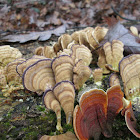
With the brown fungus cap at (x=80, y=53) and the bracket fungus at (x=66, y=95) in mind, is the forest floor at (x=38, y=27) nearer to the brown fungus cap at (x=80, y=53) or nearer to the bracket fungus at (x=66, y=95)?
the bracket fungus at (x=66, y=95)

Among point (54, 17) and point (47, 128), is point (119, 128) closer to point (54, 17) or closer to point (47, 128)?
point (47, 128)

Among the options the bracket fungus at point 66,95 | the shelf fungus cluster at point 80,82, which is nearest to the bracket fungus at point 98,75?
the shelf fungus cluster at point 80,82

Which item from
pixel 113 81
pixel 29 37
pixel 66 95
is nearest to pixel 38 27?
pixel 29 37

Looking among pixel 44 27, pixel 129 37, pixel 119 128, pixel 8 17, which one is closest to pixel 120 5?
pixel 44 27

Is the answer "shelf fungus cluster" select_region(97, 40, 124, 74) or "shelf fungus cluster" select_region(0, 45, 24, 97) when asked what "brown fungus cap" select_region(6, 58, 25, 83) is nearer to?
"shelf fungus cluster" select_region(0, 45, 24, 97)

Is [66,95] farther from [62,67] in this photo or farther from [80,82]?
[80,82]

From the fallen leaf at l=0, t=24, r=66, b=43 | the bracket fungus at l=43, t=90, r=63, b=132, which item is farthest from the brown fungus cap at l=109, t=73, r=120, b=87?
the fallen leaf at l=0, t=24, r=66, b=43
